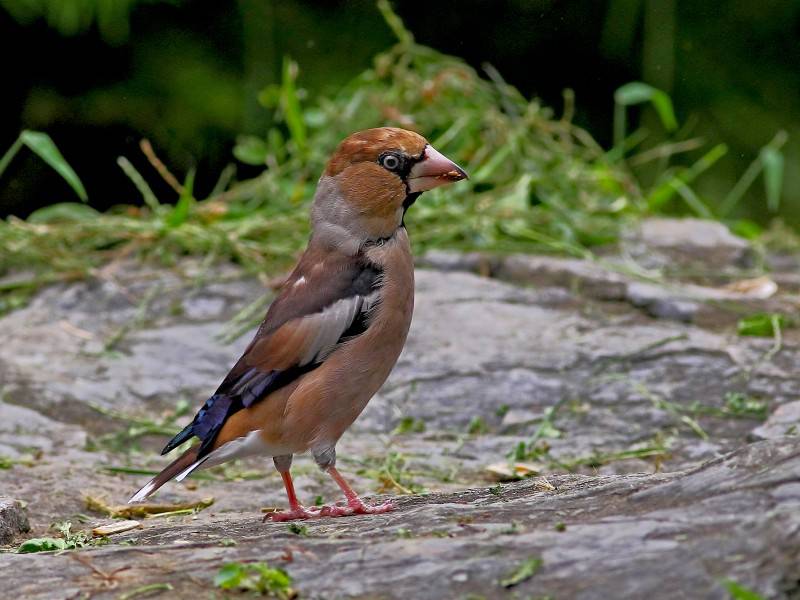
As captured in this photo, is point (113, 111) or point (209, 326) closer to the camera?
point (209, 326)

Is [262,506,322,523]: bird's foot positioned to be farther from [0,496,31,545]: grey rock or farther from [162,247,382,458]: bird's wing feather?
[0,496,31,545]: grey rock

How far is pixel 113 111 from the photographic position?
22.2 ft

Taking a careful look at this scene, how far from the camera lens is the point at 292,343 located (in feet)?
10.6

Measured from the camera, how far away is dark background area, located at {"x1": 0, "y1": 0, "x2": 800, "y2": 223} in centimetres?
667

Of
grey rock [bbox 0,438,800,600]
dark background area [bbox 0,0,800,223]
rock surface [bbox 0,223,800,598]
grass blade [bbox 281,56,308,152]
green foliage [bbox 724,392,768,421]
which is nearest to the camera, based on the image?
grey rock [bbox 0,438,800,600]

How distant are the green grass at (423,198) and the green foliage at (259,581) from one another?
343 centimetres

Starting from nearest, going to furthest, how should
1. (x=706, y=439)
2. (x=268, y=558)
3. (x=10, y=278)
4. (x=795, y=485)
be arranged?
(x=795, y=485) < (x=268, y=558) < (x=706, y=439) < (x=10, y=278)

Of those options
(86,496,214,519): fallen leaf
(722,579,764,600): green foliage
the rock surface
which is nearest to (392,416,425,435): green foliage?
the rock surface

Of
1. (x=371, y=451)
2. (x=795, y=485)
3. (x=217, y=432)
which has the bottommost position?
(x=371, y=451)

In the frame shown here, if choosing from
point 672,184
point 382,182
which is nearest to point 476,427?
point 382,182

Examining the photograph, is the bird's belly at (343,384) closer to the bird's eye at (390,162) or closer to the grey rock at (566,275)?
the bird's eye at (390,162)

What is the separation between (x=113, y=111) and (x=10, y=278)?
4.22ft

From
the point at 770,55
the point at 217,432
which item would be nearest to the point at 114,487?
the point at 217,432

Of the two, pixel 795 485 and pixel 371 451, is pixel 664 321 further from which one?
pixel 795 485
